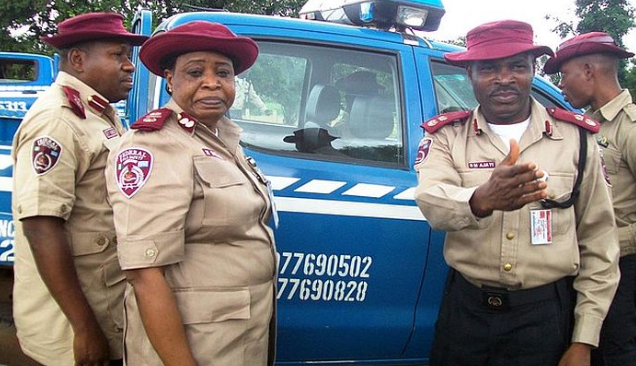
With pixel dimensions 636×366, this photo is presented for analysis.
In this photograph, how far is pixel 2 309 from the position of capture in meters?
2.44

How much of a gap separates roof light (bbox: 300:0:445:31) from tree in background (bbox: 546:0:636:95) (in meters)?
22.7

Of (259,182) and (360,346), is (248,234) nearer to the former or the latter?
(259,182)

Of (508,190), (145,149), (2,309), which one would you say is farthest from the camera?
(2,309)

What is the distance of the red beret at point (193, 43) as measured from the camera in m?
1.64

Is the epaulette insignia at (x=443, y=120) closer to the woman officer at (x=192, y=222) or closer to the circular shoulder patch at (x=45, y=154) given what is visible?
the woman officer at (x=192, y=222)

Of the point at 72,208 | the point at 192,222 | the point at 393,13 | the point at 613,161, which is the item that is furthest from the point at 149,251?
the point at 613,161

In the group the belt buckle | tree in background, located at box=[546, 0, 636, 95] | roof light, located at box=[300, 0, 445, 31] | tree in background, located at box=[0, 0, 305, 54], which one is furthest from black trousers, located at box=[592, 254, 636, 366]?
tree in background, located at box=[546, 0, 636, 95]

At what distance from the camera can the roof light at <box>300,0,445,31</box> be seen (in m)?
2.78

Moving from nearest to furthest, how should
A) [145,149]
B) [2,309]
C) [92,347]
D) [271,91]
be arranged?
1. [145,149]
2. [92,347]
3. [2,309]
4. [271,91]

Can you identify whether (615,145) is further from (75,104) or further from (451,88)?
(75,104)

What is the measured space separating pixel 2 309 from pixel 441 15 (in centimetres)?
227

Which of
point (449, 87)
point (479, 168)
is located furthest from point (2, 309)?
point (449, 87)

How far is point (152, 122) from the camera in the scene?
5.21ft

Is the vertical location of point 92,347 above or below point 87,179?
below
